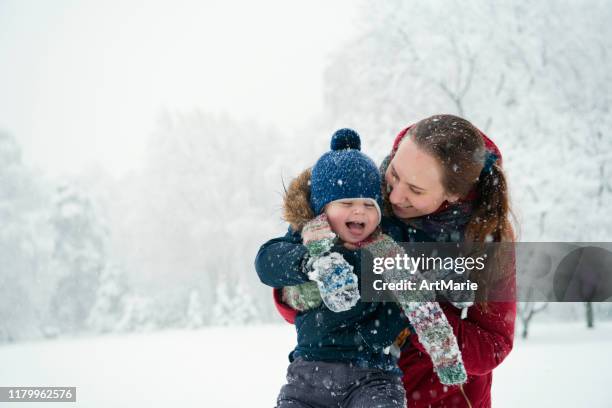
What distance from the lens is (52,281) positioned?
55.6ft

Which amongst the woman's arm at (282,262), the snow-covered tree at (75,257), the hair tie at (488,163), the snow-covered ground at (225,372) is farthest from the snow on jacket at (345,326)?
the snow-covered tree at (75,257)

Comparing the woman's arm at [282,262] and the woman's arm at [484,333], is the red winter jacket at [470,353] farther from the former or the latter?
the woman's arm at [282,262]

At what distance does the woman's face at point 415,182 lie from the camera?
175 centimetres

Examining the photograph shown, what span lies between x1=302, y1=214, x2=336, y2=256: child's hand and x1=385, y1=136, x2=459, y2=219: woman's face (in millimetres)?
329

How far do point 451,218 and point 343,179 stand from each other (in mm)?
492

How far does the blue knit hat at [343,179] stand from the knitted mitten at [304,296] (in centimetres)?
30

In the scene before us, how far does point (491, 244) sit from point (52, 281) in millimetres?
A: 18372

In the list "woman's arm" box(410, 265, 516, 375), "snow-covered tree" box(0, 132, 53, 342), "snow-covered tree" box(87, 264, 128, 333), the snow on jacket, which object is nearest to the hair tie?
"woman's arm" box(410, 265, 516, 375)

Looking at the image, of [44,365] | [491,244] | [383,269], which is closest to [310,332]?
[383,269]

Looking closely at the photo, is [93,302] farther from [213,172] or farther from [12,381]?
[12,381]

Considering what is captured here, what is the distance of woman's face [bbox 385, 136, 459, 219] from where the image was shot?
5.74 feet

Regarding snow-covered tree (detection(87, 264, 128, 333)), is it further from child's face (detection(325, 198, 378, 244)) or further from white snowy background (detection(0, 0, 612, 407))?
child's face (detection(325, 198, 378, 244))

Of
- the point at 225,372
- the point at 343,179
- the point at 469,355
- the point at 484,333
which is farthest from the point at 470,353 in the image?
the point at 225,372

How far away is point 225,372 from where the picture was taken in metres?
7.01
